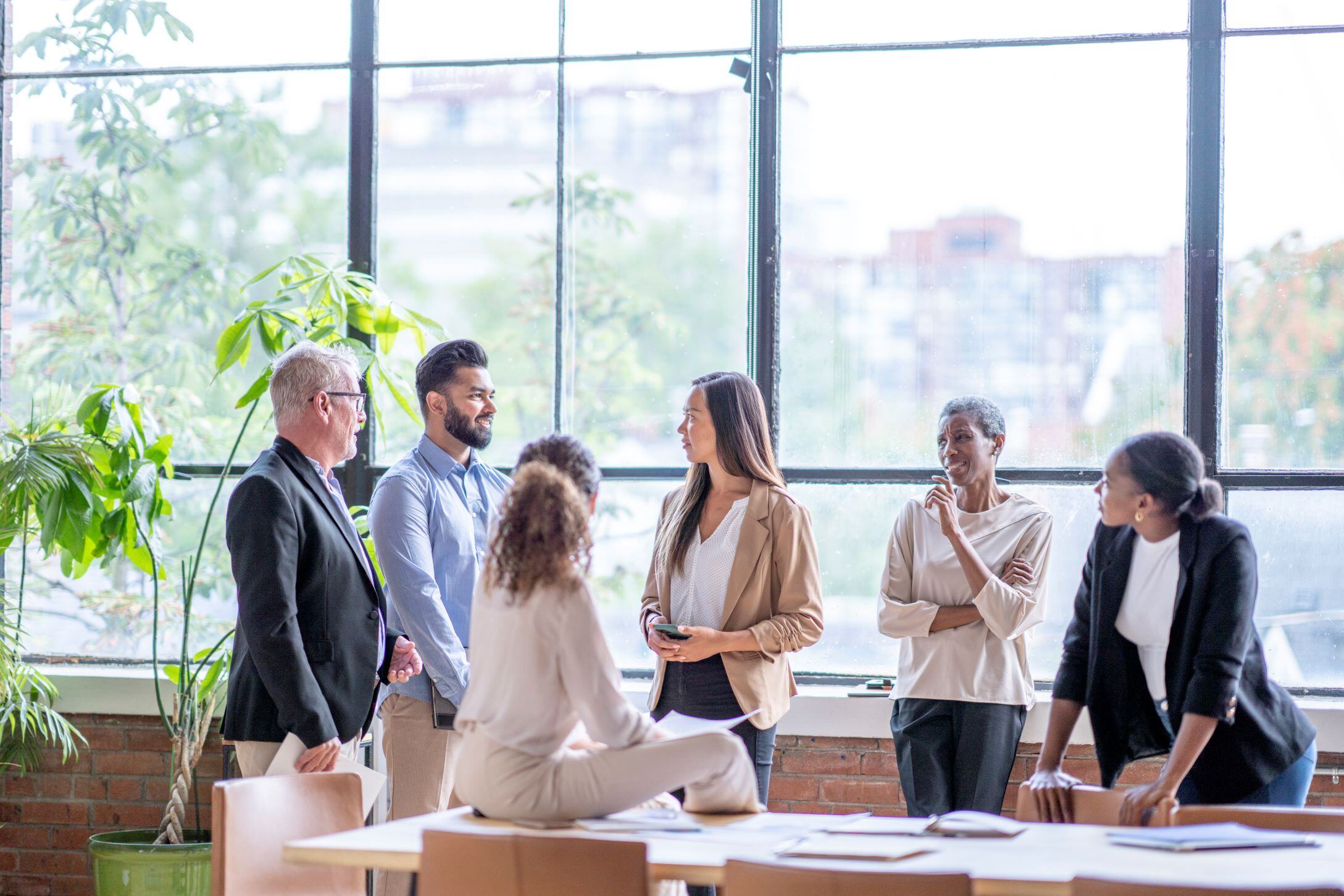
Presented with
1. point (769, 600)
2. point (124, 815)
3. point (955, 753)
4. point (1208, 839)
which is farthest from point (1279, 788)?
point (124, 815)

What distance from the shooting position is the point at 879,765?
418 centimetres

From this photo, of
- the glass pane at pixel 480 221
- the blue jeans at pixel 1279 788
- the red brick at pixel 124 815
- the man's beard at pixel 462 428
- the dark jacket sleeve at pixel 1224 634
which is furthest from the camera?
the glass pane at pixel 480 221

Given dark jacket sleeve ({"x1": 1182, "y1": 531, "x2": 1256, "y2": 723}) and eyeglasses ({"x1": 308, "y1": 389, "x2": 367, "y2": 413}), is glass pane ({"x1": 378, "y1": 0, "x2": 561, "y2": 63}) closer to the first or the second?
eyeglasses ({"x1": 308, "y1": 389, "x2": 367, "y2": 413})

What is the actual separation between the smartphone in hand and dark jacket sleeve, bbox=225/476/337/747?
0.86m

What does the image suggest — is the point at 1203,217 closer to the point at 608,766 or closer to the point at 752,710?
the point at 752,710

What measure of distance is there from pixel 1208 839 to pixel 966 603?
4.51ft

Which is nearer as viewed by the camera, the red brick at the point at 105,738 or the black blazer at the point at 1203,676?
the black blazer at the point at 1203,676

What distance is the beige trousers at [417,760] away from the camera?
3.50 metres

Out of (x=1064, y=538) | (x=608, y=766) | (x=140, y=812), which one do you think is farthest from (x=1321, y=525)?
(x=140, y=812)

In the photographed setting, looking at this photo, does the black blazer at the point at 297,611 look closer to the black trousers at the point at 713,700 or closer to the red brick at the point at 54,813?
the black trousers at the point at 713,700

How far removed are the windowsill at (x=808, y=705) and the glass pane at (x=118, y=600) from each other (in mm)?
93

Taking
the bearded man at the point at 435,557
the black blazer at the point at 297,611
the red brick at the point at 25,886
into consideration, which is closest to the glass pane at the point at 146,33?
the bearded man at the point at 435,557

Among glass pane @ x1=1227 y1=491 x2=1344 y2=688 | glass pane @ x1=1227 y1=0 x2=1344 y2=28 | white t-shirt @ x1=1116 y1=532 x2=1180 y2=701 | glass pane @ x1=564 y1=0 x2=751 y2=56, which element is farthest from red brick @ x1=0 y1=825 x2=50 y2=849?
glass pane @ x1=1227 y1=0 x2=1344 y2=28

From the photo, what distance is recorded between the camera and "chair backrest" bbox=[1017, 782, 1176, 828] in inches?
106
